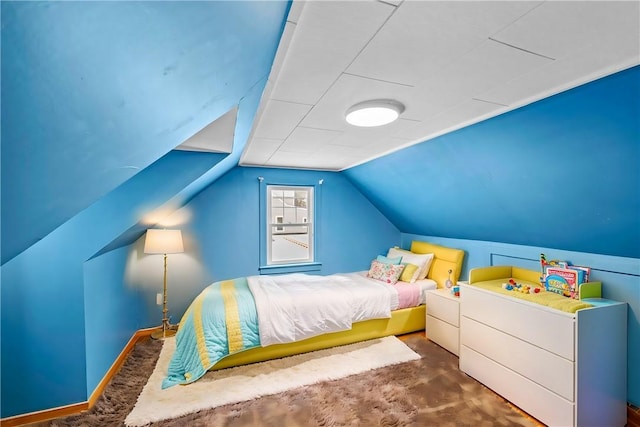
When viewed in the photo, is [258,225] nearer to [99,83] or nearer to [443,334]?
[443,334]

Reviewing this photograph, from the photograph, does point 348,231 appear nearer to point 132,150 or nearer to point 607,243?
A: point 607,243

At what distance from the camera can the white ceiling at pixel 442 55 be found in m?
1.04

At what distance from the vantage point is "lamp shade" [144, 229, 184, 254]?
3.27m

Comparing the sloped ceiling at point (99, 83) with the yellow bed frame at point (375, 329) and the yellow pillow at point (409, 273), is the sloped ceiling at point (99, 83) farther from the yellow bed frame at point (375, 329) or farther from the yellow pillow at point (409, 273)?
the yellow pillow at point (409, 273)

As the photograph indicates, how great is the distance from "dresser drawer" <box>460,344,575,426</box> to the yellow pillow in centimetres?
111

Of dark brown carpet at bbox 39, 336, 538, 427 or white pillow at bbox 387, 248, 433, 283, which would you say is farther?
white pillow at bbox 387, 248, 433, 283

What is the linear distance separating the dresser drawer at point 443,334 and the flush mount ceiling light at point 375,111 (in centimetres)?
238

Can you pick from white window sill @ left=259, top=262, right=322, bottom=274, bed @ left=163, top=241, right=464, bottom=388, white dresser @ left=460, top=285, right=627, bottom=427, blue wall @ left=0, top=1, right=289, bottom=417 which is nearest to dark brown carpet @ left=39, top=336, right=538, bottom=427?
white dresser @ left=460, top=285, right=627, bottom=427

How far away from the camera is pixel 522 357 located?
7.12ft

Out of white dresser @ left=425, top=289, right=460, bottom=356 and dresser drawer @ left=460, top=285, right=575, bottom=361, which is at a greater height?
dresser drawer @ left=460, top=285, right=575, bottom=361

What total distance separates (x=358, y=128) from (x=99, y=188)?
190 cm

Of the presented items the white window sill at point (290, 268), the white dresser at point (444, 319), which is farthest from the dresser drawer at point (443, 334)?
the white window sill at point (290, 268)

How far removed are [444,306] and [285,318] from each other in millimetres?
1794

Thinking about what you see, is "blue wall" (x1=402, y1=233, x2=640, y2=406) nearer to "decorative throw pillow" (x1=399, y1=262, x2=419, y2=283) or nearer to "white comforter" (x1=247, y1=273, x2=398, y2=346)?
"decorative throw pillow" (x1=399, y1=262, x2=419, y2=283)
